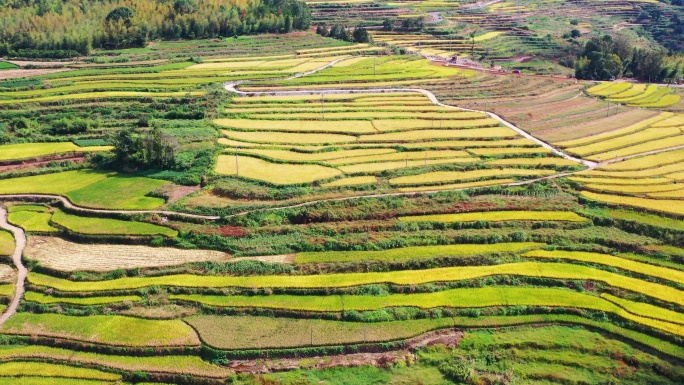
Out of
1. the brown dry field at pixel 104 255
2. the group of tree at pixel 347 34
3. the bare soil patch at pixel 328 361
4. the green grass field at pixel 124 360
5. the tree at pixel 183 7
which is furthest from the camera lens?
the group of tree at pixel 347 34

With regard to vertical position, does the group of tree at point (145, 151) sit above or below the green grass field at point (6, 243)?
above

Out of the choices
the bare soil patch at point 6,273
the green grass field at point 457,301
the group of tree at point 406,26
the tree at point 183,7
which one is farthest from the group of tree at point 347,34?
the bare soil patch at point 6,273

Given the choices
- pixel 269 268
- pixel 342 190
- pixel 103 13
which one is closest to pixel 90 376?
pixel 269 268

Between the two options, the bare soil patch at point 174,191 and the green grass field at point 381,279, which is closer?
the green grass field at point 381,279

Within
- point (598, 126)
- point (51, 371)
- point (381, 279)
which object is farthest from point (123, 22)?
point (51, 371)

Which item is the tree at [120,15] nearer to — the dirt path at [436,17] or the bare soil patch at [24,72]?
the bare soil patch at [24,72]
